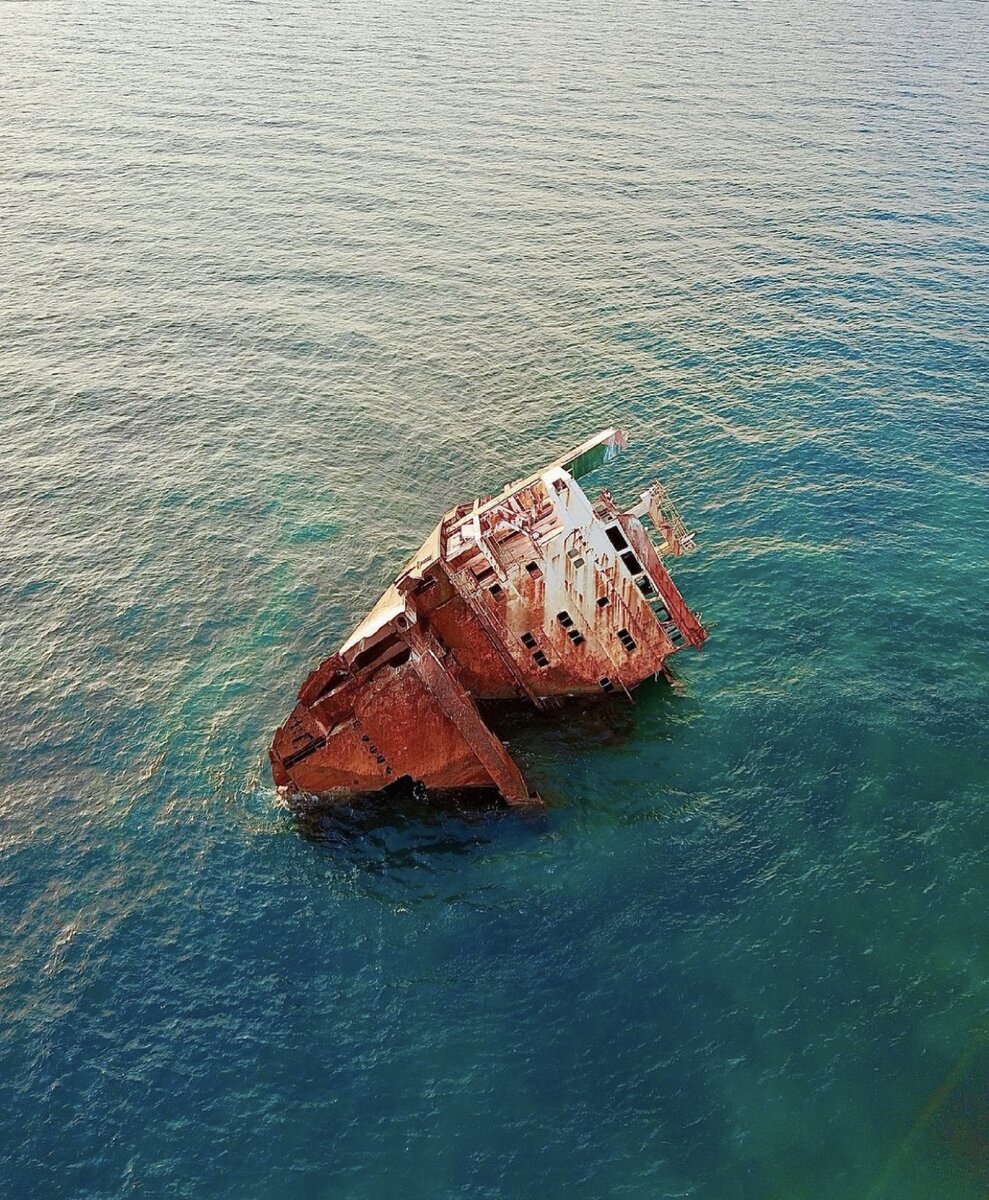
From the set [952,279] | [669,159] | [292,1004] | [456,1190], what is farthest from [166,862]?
[669,159]

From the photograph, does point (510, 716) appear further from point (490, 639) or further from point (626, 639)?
point (626, 639)

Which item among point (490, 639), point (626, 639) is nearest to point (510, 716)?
point (490, 639)

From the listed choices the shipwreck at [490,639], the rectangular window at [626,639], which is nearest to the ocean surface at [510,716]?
the shipwreck at [490,639]

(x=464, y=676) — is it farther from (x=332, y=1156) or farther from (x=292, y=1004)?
(x=332, y=1156)

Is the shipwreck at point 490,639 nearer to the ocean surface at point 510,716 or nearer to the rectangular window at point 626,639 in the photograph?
the rectangular window at point 626,639

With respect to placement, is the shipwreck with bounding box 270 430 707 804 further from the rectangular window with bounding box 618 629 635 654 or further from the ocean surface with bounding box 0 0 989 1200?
the ocean surface with bounding box 0 0 989 1200

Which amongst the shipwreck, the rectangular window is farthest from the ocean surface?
the rectangular window
